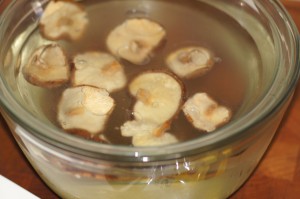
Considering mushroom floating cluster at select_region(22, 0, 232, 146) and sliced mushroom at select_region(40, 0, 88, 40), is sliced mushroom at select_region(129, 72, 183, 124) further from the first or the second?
sliced mushroom at select_region(40, 0, 88, 40)

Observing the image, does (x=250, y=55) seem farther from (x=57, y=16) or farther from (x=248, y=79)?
(x=57, y=16)

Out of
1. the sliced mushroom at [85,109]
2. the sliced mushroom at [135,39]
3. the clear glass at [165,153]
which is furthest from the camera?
the sliced mushroom at [135,39]

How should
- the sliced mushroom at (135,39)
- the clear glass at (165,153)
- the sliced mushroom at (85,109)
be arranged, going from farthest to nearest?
the sliced mushroom at (135,39) → the sliced mushroom at (85,109) → the clear glass at (165,153)

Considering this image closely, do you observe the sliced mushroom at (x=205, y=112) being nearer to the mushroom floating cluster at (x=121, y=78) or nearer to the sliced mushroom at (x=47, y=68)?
the mushroom floating cluster at (x=121, y=78)

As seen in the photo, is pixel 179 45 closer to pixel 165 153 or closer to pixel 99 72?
pixel 99 72

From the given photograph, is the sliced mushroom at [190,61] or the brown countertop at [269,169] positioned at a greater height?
the sliced mushroom at [190,61]

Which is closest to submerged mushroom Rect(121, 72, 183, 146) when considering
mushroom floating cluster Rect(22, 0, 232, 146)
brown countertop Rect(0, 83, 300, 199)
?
mushroom floating cluster Rect(22, 0, 232, 146)

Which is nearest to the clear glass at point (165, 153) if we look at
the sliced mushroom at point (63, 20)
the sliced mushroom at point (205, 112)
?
the sliced mushroom at point (205, 112)
